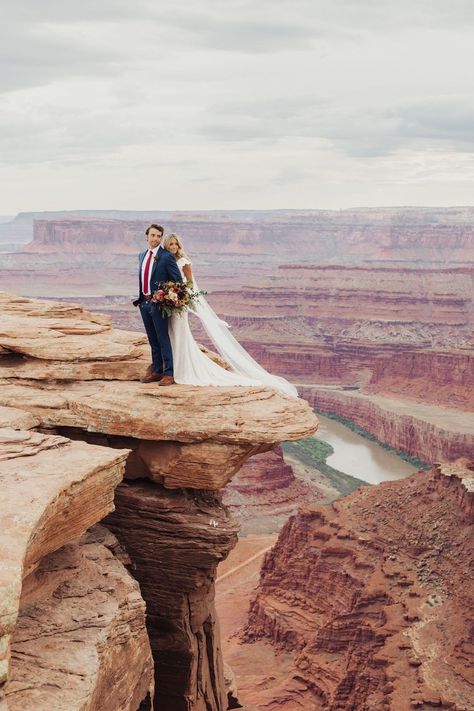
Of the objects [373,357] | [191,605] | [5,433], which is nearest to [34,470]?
[5,433]

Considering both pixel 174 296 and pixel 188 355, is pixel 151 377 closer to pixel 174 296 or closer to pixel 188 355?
pixel 188 355

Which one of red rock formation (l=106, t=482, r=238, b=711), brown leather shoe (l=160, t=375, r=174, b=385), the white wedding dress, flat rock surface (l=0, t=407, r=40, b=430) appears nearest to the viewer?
flat rock surface (l=0, t=407, r=40, b=430)

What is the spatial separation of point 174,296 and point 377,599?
50.6 feet

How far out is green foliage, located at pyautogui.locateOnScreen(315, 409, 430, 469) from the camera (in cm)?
7400

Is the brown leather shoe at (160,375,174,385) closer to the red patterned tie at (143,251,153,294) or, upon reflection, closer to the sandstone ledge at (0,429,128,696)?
the red patterned tie at (143,251,153,294)

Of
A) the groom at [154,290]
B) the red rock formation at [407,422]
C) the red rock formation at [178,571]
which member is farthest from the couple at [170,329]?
the red rock formation at [407,422]

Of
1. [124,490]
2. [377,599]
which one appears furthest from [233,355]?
[377,599]

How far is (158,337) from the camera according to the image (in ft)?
52.3

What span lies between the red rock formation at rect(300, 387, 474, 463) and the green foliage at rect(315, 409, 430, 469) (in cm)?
38

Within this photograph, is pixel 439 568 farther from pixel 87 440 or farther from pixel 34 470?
pixel 34 470

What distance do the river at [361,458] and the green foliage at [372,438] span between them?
A: 380mm

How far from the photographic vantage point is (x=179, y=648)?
1619 cm

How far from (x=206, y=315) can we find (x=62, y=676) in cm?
791

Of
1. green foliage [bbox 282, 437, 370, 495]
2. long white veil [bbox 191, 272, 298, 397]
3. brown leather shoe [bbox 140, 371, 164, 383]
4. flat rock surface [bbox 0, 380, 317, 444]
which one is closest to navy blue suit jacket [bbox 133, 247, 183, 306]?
long white veil [bbox 191, 272, 298, 397]
